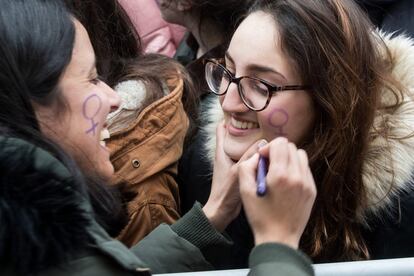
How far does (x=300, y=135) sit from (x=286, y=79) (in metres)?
0.16

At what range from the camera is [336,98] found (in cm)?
175

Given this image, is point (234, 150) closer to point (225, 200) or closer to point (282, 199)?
point (225, 200)

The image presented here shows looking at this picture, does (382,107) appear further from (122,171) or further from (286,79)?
(122,171)

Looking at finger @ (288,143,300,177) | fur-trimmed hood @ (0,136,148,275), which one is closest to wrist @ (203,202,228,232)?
finger @ (288,143,300,177)

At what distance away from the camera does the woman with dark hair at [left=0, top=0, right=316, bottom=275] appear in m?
1.08

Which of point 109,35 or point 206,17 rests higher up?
point 109,35

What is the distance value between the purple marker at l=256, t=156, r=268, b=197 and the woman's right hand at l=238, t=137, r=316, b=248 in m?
0.01

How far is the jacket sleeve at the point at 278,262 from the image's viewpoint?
123 centimetres

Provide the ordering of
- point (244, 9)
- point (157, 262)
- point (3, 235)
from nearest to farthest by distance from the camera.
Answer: point (3, 235), point (157, 262), point (244, 9)

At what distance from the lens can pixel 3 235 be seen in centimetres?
106

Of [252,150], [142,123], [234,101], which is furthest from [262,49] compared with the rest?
[142,123]

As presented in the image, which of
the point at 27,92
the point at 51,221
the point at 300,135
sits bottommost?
the point at 300,135

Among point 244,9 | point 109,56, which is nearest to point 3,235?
point 109,56

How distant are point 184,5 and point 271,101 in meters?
0.84
